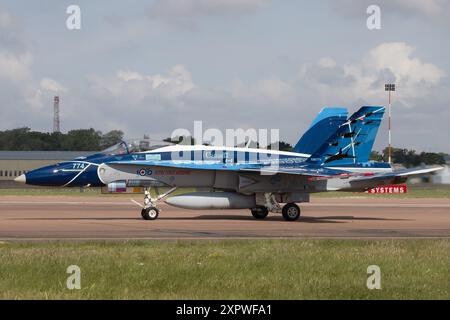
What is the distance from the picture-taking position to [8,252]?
48.5 feet

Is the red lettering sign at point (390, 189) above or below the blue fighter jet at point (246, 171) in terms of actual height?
below

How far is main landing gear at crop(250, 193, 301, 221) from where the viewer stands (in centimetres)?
2753

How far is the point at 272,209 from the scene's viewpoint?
28.0 metres

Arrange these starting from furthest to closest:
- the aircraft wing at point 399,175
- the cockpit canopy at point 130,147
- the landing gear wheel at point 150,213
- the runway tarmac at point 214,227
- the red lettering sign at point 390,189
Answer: the red lettering sign at point 390,189 → the landing gear wheel at point 150,213 → the cockpit canopy at point 130,147 → the aircraft wing at point 399,175 → the runway tarmac at point 214,227

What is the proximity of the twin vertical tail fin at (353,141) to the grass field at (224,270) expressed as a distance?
11.4 metres

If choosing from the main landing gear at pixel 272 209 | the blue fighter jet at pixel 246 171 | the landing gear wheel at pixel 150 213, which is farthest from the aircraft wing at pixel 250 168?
the landing gear wheel at pixel 150 213

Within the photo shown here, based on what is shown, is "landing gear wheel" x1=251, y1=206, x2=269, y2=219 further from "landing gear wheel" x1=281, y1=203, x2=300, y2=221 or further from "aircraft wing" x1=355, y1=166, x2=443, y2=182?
"aircraft wing" x1=355, y1=166, x2=443, y2=182

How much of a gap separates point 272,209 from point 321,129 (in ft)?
12.8

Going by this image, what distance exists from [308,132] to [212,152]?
461cm

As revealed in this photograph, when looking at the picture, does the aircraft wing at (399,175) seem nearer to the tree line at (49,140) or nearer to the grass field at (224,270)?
the grass field at (224,270)

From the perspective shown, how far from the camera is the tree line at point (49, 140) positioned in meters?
114

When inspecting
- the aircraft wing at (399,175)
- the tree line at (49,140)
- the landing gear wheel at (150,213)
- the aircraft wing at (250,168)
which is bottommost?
the landing gear wheel at (150,213)

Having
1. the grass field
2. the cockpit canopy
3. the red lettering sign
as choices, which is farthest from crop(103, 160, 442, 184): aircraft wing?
the red lettering sign

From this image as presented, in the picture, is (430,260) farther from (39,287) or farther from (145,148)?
(145,148)
